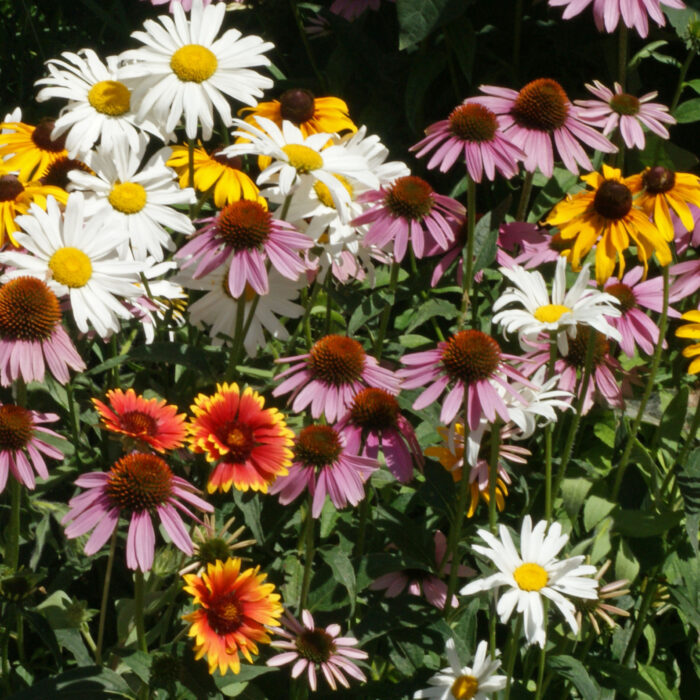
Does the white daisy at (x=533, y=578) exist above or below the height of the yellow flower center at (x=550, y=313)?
below

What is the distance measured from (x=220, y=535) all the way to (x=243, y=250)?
1.41 feet

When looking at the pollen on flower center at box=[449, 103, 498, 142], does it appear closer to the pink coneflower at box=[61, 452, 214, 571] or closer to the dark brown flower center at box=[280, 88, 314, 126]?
the dark brown flower center at box=[280, 88, 314, 126]

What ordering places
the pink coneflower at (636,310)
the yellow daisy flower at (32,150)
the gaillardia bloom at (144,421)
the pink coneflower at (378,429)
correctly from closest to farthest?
the gaillardia bloom at (144,421) → the pink coneflower at (378,429) → the pink coneflower at (636,310) → the yellow daisy flower at (32,150)

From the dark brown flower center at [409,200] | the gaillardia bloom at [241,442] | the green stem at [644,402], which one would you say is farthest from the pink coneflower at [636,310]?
the gaillardia bloom at [241,442]

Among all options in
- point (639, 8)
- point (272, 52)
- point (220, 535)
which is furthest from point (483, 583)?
point (272, 52)

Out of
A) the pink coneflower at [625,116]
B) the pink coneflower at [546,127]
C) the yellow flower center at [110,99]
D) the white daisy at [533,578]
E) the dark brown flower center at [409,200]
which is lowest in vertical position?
the white daisy at [533,578]

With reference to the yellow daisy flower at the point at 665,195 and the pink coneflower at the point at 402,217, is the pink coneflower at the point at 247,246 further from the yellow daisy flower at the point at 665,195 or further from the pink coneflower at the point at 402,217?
the yellow daisy flower at the point at 665,195

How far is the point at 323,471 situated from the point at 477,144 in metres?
0.71

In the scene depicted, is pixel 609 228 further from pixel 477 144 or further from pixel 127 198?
pixel 127 198

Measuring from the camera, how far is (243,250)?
1.66 metres

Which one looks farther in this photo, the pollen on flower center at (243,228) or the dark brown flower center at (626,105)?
the dark brown flower center at (626,105)

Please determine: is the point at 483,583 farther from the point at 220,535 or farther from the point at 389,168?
the point at 389,168

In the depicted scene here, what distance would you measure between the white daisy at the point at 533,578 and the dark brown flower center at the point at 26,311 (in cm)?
69

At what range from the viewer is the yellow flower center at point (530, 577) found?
1511 mm
